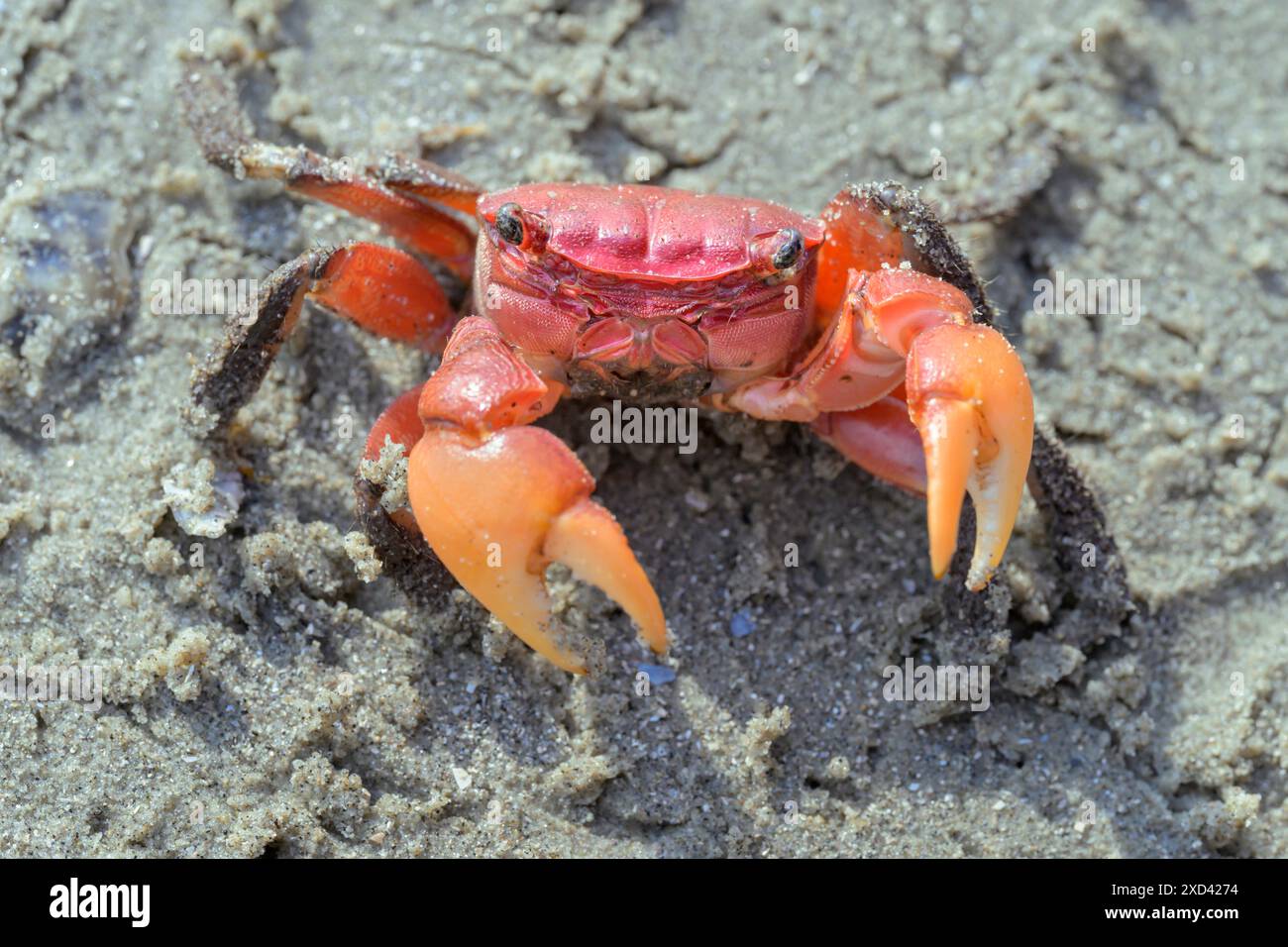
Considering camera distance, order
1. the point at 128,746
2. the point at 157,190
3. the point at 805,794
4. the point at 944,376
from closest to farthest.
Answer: the point at 944,376
the point at 128,746
the point at 805,794
the point at 157,190

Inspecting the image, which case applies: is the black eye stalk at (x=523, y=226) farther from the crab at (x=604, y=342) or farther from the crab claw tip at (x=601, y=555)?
the crab claw tip at (x=601, y=555)

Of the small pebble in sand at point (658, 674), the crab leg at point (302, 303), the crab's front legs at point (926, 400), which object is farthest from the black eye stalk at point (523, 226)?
the small pebble in sand at point (658, 674)

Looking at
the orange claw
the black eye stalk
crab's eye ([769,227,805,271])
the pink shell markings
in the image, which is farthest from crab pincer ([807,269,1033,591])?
the black eye stalk

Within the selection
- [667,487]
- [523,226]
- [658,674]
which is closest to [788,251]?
[523,226]

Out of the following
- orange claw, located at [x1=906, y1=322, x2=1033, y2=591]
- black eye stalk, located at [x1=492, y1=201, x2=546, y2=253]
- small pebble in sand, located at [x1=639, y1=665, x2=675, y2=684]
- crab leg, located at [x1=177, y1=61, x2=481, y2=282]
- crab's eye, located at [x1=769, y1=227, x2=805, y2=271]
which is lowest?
small pebble in sand, located at [x1=639, y1=665, x2=675, y2=684]

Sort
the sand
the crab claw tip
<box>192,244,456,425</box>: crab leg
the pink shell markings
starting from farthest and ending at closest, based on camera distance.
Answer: <box>192,244,456,425</box>: crab leg < the sand < the pink shell markings < the crab claw tip

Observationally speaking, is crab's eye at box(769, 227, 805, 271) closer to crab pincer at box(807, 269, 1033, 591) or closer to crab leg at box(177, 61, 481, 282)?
crab pincer at box(807, 269, 1033, 591)

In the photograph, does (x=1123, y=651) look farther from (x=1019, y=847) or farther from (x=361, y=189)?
(x=361, y=189)
